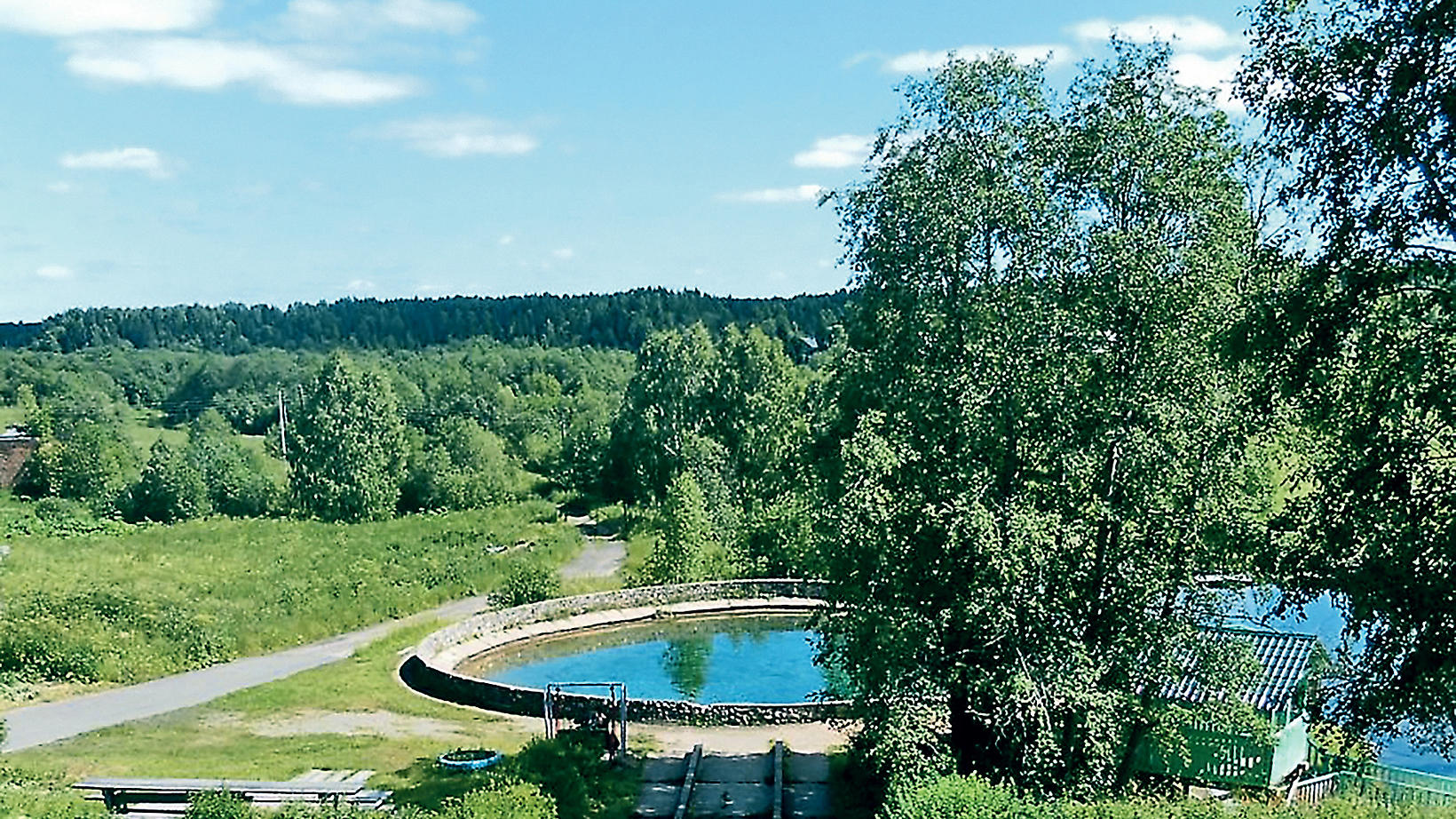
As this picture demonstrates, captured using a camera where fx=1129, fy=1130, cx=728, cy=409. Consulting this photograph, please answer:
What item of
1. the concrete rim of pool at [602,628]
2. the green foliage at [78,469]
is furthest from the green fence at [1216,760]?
the green foliage at [78,469]

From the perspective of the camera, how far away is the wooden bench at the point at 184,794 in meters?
17.1

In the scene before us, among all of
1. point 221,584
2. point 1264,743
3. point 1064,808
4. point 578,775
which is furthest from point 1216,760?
point 221,584

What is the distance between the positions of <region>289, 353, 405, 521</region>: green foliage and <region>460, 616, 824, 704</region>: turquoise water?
2829cm

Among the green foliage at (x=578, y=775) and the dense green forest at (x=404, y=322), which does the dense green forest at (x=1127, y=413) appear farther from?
the dense green forest at (x=404, y=322)

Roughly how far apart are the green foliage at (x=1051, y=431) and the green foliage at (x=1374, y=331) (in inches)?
142

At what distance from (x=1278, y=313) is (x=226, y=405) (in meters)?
109

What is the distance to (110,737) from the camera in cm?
2286

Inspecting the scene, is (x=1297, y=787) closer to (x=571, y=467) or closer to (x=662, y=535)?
(x=662, y=535)

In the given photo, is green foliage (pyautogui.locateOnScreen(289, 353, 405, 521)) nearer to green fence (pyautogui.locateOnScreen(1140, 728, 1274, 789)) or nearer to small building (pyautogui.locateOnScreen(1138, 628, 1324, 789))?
green fence (pyautogui.locateOnScreen(1140, 728, 1274, 789))

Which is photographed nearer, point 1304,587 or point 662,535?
point 1304,587

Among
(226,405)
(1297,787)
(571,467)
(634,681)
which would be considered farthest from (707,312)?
(1297,787)

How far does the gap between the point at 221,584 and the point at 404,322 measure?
5364 inches

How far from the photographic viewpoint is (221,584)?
116 ft

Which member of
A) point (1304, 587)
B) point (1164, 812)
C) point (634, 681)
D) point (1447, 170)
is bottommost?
point (634, 681)
